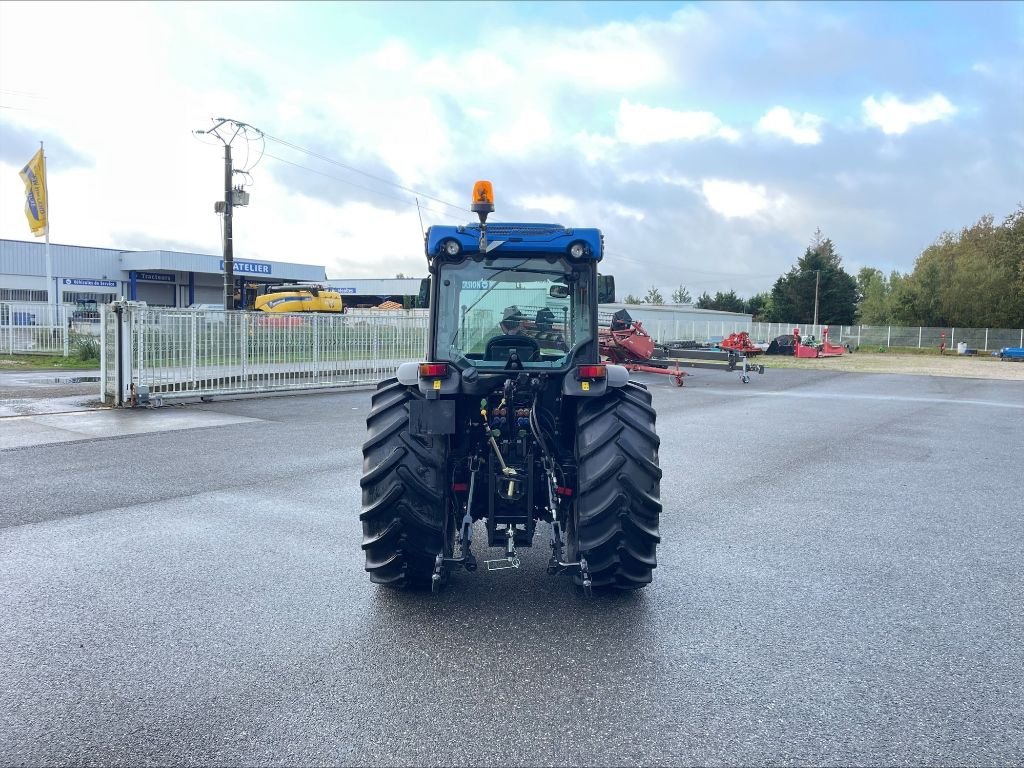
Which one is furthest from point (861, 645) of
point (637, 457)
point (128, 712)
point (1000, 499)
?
point (1000, 499)

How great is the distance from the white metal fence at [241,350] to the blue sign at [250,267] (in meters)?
38.8

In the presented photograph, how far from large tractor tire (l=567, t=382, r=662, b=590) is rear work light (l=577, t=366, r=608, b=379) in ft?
1.00

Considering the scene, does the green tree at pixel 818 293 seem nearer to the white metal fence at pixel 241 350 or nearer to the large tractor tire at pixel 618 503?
the white metal fence at pixel 241 350

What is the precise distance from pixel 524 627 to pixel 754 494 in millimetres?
4521

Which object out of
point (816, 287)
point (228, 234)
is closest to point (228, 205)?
point (228, 234)

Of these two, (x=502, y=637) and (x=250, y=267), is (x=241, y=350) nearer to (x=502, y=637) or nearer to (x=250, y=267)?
(x=502, y=637)

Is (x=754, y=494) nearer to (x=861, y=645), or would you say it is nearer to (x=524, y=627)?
(x=861, y=645)

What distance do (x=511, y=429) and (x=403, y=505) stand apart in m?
0.87

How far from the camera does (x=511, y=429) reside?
16.1 feet

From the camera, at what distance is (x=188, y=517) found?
684cm

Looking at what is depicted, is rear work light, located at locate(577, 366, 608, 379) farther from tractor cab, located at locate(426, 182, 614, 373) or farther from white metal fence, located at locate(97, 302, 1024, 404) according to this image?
white metal fence, located at locate(97, 302, 1024, 404)

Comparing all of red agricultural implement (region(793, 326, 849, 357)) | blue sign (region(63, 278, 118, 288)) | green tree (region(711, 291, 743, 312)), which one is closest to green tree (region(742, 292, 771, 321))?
green tree (region(711, 291, 743, 312))

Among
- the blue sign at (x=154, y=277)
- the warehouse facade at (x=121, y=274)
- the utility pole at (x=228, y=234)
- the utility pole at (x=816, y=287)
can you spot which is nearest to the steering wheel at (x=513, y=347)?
the utility pole at (x=228, y=234)

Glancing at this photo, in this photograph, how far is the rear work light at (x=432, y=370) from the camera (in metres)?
4.89
